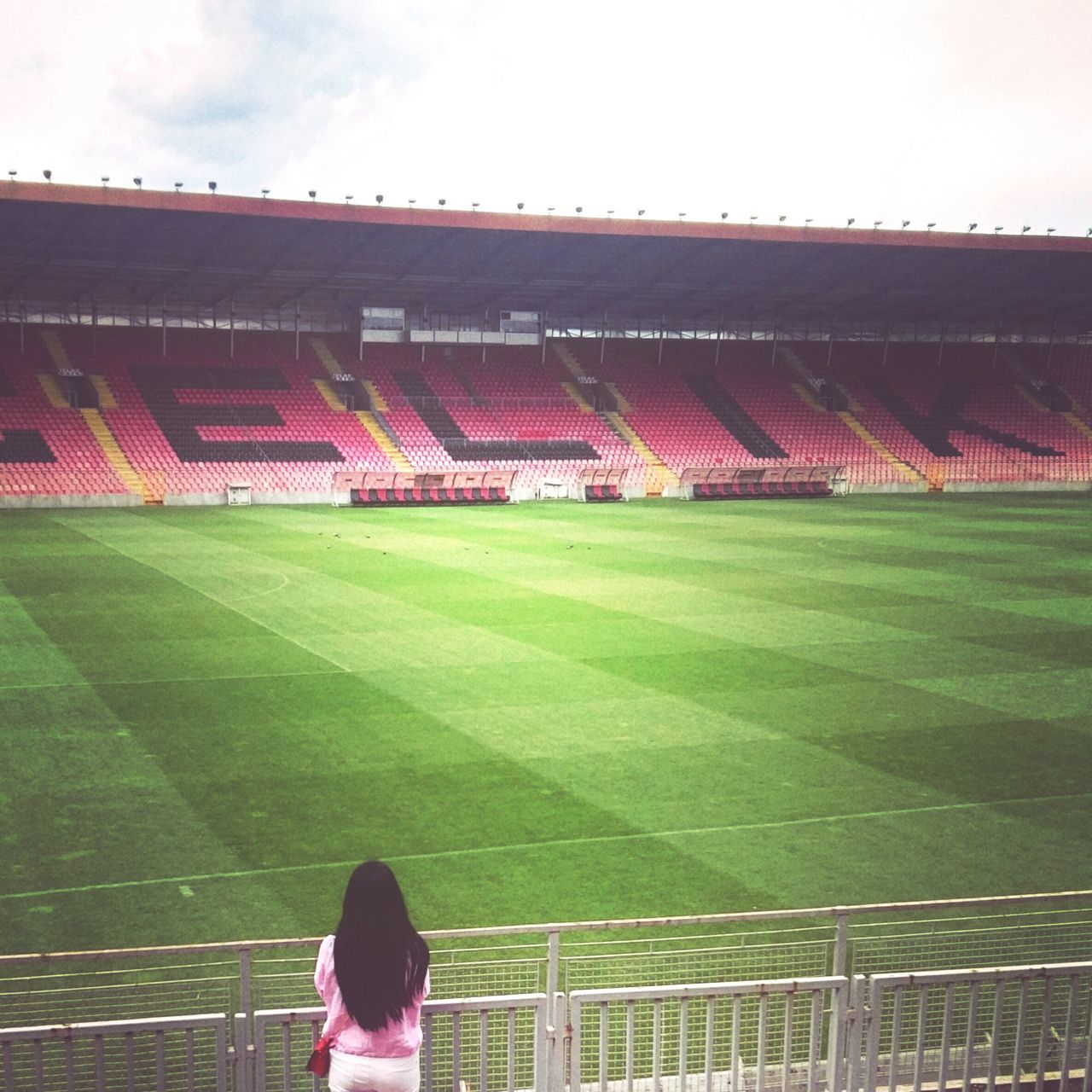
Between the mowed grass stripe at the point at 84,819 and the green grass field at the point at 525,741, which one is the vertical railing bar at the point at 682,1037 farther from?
the mowed grass stripe at the point at 84,819

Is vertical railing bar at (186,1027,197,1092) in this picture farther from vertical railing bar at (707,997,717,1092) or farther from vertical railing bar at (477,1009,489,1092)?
vertical railing bar at (707,997,717,1092)

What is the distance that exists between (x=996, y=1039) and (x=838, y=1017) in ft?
2.47

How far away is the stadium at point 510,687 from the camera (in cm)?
624

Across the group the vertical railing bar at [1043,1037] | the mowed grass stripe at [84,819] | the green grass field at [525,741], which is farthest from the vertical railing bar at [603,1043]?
the mowed grass stripe at [84,819]

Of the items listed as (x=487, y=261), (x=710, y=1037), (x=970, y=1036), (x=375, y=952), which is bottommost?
(x=970, y=1036)

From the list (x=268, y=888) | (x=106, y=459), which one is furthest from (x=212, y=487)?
(x=268, y=888)

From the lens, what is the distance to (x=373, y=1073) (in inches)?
179

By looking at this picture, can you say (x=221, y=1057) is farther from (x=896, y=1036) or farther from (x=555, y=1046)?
(x=896, y=1036)

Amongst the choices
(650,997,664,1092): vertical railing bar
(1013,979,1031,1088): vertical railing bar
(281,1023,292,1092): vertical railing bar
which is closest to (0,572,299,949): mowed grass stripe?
(281,1023,292,1092): vertical railing bar

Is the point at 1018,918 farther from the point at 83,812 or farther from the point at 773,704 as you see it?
the point at 83,812

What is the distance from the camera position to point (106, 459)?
4525 centimetres

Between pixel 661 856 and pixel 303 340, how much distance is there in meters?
50.1

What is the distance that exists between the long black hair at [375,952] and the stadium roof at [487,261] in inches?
1415

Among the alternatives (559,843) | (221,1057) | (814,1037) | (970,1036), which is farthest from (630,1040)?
(559,843)
